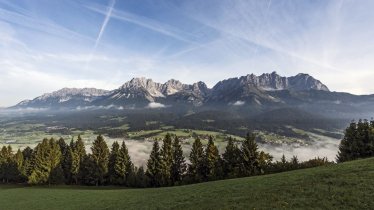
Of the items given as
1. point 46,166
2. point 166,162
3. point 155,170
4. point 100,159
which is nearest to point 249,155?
point 166,162

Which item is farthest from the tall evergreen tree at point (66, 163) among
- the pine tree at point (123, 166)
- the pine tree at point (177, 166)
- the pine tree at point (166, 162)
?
the pine tree at point (177, 166)

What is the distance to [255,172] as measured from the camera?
68.6 metres

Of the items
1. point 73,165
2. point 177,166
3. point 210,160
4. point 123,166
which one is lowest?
point 123,166

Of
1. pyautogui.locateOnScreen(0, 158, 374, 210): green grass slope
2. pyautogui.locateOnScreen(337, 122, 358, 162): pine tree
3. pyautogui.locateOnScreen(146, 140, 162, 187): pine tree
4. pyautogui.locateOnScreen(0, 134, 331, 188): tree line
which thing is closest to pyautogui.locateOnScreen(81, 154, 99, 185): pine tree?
pyautogui.locateOnScreen(0, 134, 331, 188): tree line

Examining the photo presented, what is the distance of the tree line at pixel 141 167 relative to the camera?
242 ft

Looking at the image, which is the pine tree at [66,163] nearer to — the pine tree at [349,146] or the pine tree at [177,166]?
the pine tree at [177,166]

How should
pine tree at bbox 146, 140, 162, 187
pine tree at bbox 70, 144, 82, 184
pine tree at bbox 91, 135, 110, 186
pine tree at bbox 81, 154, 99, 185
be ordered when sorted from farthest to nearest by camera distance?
1. pine tree at bbox 70, 144, 82, 184
2. pine tree at bbox 81, 154, 99, 185
3. pine tree at bbox 91, 135, 110, 186
4. pine tree at bbox 146, 140, 162, 187

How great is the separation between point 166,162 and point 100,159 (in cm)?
2518

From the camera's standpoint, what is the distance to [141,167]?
93.6 meters

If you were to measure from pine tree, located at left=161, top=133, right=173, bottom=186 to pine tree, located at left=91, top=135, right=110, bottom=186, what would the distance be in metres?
21.9

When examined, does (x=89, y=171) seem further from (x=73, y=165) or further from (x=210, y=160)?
(x=210, y=160)

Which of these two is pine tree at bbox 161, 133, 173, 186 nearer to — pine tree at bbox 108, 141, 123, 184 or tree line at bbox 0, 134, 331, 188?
tree line at bbox 0, 134, 331, 188

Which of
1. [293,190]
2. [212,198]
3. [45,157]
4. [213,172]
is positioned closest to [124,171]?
[45,157]

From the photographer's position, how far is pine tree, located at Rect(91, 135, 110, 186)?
92.8 meters
